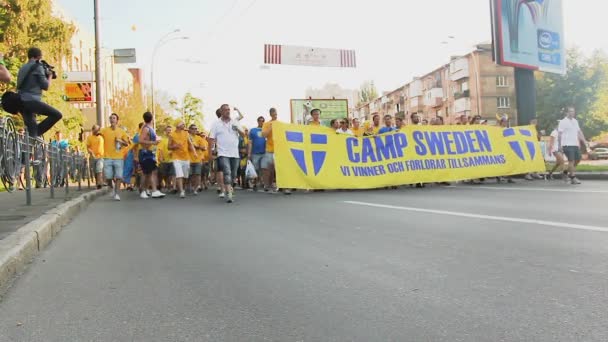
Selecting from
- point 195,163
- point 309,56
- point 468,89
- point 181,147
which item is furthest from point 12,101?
point 468,89

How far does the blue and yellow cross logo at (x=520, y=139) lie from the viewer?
15.9 metres

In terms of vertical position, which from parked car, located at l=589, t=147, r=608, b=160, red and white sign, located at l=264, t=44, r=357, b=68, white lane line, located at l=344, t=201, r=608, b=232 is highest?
red and white sign, located at l=264, t=44, r=357, b=68

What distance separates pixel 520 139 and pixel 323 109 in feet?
56.0

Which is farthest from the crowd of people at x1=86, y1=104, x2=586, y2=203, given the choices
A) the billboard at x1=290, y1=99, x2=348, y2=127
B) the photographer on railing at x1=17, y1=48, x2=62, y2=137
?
the billboard at x1=290, y1=99, x2=348, y2=127

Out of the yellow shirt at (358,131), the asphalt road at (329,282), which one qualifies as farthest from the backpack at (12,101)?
the yellow shirt at (358,131)

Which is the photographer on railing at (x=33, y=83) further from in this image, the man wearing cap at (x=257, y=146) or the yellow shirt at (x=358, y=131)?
the yellow shirt at (x=358, y=131)

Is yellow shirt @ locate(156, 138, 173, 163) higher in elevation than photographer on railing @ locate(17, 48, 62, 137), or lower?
lower

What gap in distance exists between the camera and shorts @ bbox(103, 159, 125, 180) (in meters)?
14.0

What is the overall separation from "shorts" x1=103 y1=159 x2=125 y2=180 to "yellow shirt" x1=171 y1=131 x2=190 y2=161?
1273 mm

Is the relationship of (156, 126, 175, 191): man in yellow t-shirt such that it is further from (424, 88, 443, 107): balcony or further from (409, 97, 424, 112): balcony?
(409, 97, 424, 112): balcony

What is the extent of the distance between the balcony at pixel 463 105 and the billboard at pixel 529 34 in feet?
173

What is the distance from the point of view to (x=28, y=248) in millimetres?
5117

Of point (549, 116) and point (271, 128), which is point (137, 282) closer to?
point (271, 128)

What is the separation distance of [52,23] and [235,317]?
2480 cm
